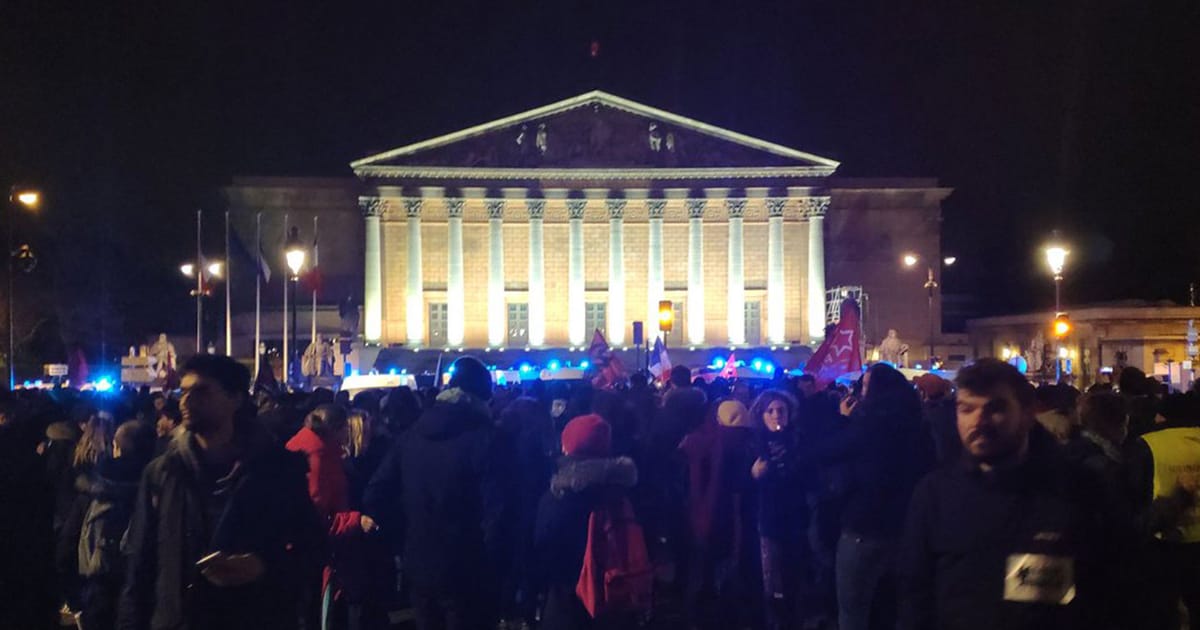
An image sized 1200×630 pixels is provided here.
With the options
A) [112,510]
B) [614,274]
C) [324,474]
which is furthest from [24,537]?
[614,274]

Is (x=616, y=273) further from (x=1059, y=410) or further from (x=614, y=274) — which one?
(x=1059, y=410)

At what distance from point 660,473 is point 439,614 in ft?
10.3

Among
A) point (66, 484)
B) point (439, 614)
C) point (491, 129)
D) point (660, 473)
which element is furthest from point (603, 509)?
point (491, 129)

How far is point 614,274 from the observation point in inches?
2180

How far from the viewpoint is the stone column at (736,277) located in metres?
55.6

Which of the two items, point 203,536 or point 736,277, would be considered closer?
point 203,536

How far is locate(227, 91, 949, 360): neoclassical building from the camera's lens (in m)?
53.9

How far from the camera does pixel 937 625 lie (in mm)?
4047

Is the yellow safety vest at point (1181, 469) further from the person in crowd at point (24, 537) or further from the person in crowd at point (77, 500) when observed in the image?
the person in crowd at point (77, 500)

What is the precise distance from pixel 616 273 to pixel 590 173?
17.0ft

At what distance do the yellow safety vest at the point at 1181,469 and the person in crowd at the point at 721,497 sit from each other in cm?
289

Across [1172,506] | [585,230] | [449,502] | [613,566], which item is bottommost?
[613,566]

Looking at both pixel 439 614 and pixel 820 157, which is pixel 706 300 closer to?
pixel 820 157

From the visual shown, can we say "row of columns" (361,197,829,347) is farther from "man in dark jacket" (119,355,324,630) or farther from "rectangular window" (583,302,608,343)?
"man in dark jacket" (119,355,324,630)
